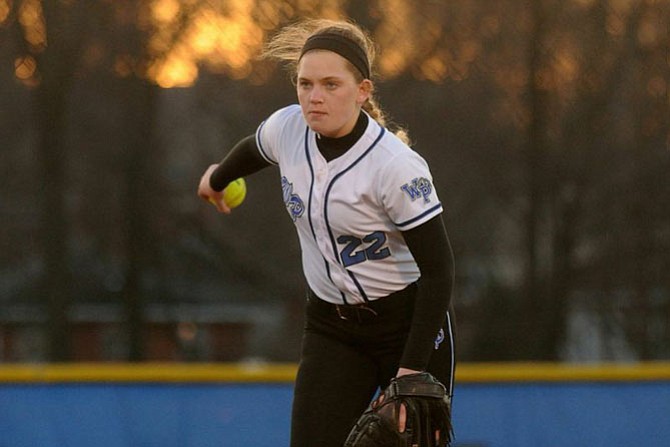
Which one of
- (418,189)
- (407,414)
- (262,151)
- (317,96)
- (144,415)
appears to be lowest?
(144,415)

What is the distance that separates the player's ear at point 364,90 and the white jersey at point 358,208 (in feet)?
0.24

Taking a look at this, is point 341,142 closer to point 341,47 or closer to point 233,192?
point 341,47

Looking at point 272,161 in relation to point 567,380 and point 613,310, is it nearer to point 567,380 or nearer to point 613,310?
point 567,380

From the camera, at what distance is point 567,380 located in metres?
6.07

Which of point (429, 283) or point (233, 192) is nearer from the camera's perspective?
point (429, 283)

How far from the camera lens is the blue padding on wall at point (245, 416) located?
19.3 ft

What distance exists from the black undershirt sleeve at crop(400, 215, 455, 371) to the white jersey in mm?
37

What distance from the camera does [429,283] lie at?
3.19 meters

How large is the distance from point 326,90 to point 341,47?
12 cm

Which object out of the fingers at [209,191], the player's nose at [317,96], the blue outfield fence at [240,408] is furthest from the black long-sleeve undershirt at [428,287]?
the blue outfield fence at [240,408]

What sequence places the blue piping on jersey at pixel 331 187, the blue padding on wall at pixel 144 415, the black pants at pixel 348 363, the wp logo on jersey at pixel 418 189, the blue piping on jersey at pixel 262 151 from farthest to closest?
the blue padding on wall at pixel 144 415
the blue piping on jersey at pixel 262 151
the black pants at pixel 348 363
the blue piping on jersey at pixel 331 187
the wp logo on jersey at pixel 418 189

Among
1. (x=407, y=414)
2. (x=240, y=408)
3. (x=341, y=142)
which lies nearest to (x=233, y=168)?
(x=341, y=142)

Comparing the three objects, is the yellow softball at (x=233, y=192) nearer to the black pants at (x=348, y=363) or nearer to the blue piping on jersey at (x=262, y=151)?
the blue piping on jersey at (x=262, y=151)

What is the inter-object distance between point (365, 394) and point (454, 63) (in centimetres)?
605
